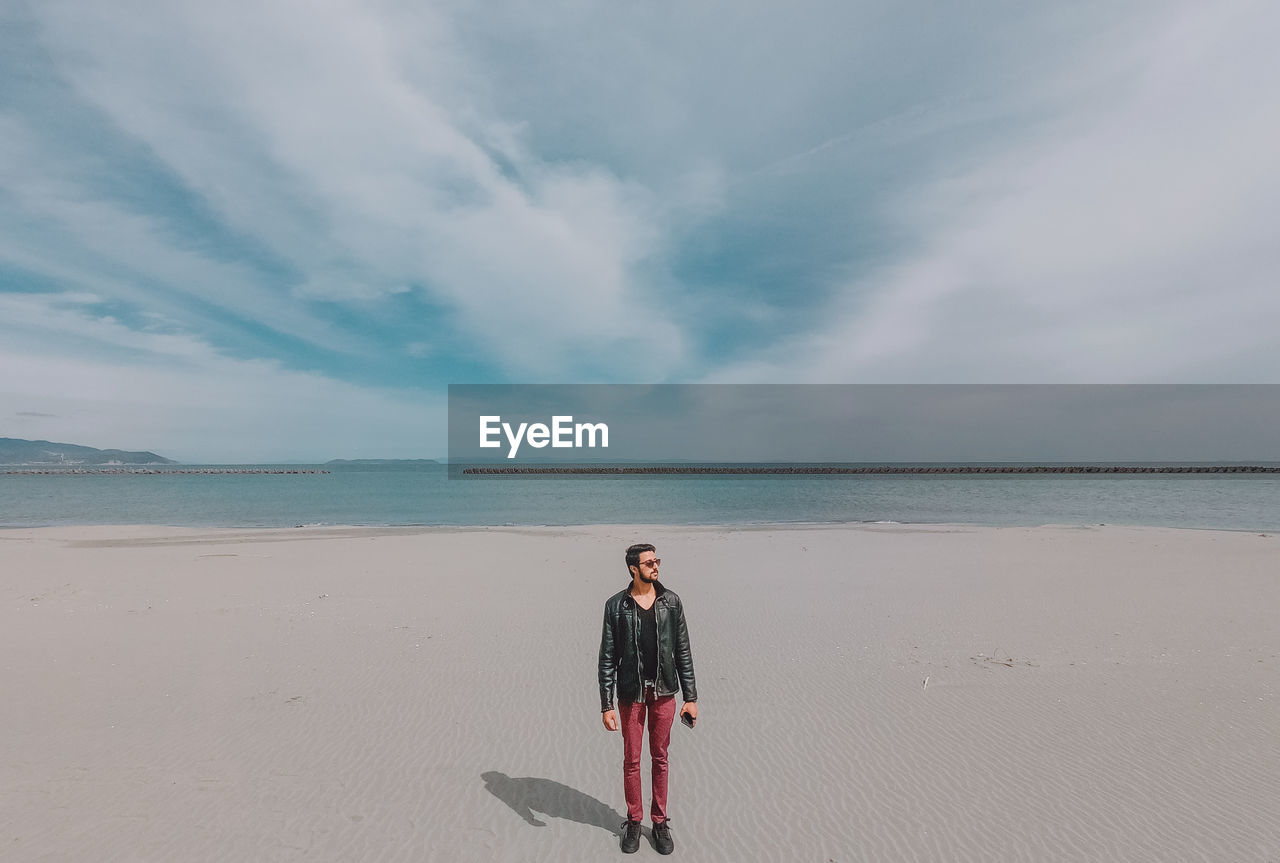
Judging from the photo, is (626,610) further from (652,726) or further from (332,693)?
(332,693)

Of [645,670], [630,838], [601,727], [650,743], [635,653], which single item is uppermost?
[635,653]

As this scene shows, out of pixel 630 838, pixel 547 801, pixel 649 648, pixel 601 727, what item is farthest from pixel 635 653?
pixel 601 727

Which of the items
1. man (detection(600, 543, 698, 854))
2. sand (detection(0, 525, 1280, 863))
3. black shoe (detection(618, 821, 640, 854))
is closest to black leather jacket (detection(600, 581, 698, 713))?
man (detection(600, 543, 698, 854))

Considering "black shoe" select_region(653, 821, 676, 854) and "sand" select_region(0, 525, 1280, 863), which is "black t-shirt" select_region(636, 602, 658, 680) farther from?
"sand" select_region(0, 525, 1280, 863)

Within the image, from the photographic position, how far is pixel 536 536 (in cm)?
2897

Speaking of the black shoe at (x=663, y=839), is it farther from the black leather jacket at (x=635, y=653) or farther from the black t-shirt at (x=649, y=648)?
the black t-shirt at (x=649, y=648)

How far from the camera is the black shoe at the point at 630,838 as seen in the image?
5000 mm

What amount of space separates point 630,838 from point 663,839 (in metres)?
0.26

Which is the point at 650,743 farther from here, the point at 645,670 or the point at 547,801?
the point at 547,801

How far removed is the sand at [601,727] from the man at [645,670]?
65 cm

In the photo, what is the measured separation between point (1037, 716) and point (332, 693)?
875cm

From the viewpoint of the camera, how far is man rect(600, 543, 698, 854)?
4.78 meters

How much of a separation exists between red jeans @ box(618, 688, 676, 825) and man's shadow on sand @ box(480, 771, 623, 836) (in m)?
0.60

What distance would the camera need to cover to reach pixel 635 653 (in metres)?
4.78
